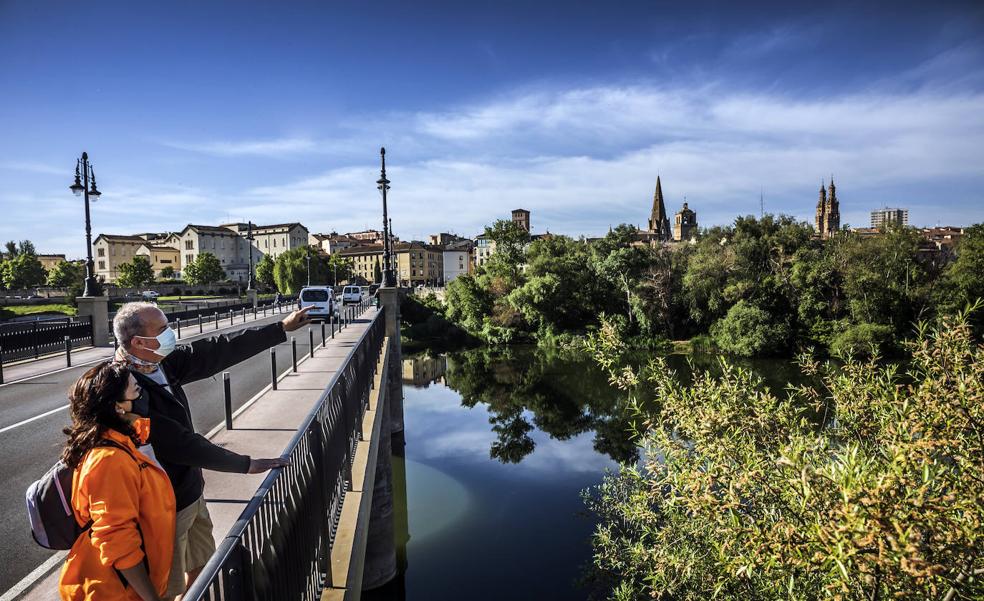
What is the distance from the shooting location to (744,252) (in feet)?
144

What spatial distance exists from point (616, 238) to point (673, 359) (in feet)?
47.1

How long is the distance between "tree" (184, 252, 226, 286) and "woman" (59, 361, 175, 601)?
87493 mm

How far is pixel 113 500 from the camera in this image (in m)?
2.30

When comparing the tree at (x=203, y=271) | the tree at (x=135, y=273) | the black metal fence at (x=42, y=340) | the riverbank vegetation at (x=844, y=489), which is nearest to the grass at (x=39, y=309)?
the tree at (x=135, y=273)

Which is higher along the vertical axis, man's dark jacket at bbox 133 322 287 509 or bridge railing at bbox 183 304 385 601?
man's dark jacket at bbox 133 322 287 509

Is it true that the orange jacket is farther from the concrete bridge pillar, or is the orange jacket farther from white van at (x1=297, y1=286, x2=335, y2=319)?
white van at (x1=297, y1=286, x2=335, y2=319)

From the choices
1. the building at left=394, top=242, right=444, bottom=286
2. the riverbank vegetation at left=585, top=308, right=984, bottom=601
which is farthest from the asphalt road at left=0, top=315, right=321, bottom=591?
the building at left=394, top=242, right=444, bottom=286

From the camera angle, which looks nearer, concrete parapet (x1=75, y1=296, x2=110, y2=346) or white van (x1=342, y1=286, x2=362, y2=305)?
concrete parapet (x1=75, y1=296, x2=110, y2=346)

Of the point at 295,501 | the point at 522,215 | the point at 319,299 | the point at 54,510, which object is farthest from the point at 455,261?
the point at 54,510

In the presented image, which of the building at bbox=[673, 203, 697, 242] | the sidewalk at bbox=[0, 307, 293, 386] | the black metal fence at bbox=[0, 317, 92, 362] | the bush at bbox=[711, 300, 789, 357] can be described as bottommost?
the bush at bbox=[711, 300, 789, 357]

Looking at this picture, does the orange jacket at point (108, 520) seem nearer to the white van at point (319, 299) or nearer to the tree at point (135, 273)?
the white van at point (319, 299)

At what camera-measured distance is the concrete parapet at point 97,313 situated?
16.7 meters

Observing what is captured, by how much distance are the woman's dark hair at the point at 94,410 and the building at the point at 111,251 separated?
11206 centimetres

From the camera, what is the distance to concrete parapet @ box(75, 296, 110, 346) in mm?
16703
